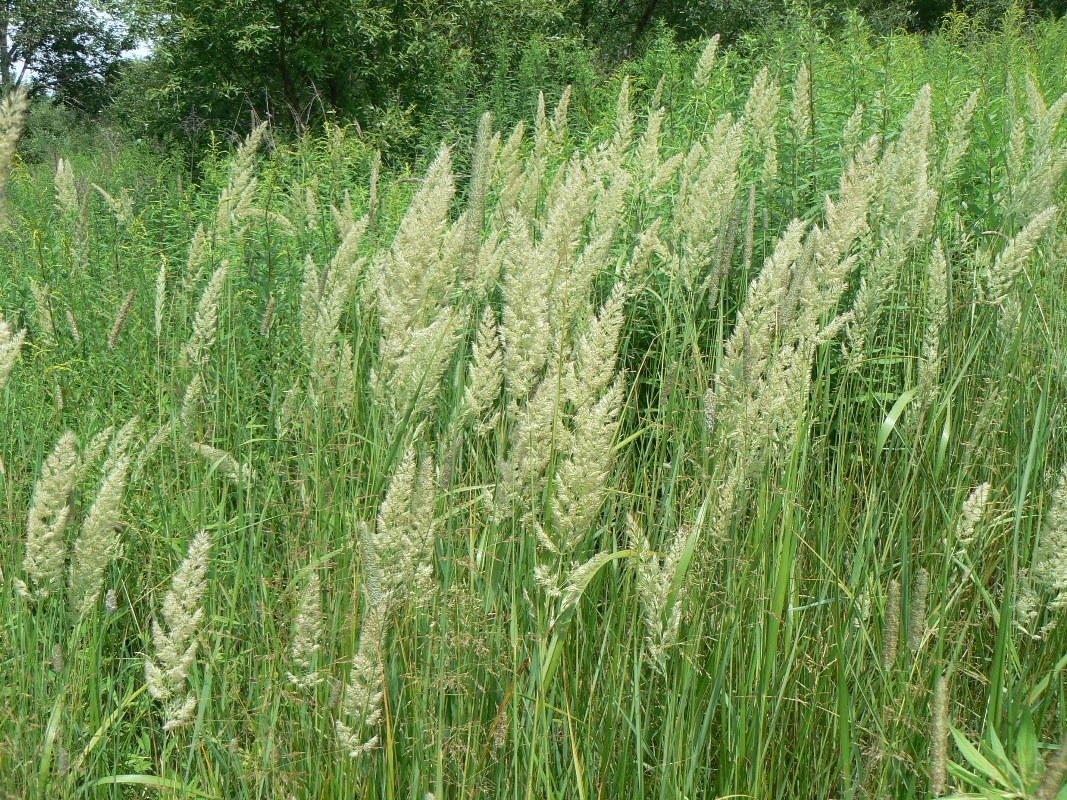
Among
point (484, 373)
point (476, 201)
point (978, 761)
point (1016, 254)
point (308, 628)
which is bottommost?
point (978, 761)

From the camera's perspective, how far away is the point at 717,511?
1375 millimetres

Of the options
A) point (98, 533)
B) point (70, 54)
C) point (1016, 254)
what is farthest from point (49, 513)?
point (70, 54)

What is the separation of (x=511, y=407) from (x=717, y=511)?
390 millimetres

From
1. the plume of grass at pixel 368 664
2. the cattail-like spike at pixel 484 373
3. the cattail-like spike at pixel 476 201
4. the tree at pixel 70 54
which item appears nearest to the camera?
the plume of grass at pixel 368 664

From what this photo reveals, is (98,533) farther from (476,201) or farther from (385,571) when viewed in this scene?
(476,201)

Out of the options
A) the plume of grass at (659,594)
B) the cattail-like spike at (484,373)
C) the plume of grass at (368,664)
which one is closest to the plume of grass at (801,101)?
the cattail-like spike at (484,373)

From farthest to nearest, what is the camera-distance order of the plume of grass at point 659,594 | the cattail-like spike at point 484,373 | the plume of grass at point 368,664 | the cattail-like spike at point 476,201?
1. the cattail-like spike at point 476,201
2. the cattail-like spike at point 484,373
3. the plume of grass at point 659,594
4. the plume of grass at point 368,664

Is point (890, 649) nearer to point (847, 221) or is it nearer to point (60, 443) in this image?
point (847, 221)

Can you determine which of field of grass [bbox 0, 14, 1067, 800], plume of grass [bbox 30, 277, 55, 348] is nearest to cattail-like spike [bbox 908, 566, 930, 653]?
field of grass [bbox 0, 14, 1067, 800]

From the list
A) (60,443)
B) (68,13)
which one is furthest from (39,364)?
(68,13)

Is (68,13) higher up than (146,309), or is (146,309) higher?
(68,13)

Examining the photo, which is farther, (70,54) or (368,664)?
(70,54)

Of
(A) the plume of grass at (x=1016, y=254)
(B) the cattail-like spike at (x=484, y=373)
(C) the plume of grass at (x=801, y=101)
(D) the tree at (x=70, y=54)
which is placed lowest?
(B) the cattail-like spike at (x=484, y=373)

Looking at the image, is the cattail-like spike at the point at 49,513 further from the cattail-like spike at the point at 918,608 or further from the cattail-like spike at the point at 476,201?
the cattail-like spike at the point at 918,608
